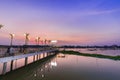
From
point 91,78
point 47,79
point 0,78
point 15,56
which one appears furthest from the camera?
point 15,56

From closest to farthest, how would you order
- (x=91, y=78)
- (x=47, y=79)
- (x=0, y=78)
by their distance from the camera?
(x=0, y=78) < (x=47, y=79) < (x=91, y=78)

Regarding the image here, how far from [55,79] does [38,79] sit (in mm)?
2841

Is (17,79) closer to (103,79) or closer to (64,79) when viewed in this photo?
(64,79)

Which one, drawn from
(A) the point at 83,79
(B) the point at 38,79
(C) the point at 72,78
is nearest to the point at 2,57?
(B) the point at 38,79

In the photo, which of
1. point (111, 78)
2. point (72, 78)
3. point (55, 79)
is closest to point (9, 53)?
point (55, 79)

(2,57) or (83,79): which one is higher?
(2,57)

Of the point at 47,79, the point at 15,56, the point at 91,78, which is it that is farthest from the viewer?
the point at 15,56

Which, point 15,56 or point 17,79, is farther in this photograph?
point 15,56

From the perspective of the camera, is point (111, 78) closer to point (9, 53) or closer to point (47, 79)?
point (47, 79)

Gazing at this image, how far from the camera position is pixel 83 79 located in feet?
87.9

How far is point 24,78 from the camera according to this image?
26.1 m

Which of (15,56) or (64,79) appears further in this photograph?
(15,56)

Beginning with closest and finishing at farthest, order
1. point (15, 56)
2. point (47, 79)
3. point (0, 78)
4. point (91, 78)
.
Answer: point (0, 78) → point (47, 79) → point (91, 78) → point (15, 56)

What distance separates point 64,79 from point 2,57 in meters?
10.8
